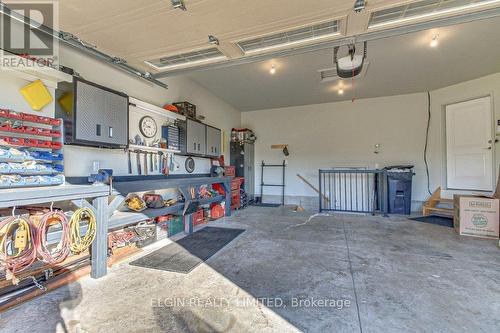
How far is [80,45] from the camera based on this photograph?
2.55 m

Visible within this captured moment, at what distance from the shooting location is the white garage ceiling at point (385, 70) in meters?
3.29

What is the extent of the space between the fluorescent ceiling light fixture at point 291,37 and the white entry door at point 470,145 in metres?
4.61

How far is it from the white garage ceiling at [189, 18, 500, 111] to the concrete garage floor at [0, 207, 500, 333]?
2.97 m

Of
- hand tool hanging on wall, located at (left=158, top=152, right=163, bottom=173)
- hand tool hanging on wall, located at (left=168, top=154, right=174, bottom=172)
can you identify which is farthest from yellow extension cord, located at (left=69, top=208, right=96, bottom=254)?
hand tool hanging on wall, located at (left=168, top=154, right=174, bottom=172)

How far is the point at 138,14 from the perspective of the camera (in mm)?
1977

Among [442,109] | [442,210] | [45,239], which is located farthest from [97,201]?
[442,109]

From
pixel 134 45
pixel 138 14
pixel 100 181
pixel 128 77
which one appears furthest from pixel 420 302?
pixel 128 77

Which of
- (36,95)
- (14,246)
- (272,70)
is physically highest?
(272,70)

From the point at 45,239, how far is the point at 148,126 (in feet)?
7.14

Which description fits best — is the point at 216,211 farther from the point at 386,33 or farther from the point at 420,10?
the point at 420,10

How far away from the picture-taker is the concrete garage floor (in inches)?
60.2

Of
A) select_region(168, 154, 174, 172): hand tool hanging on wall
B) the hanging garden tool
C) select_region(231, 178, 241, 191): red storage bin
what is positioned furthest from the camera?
select_region(231, 178, 241, 191): red storage bin

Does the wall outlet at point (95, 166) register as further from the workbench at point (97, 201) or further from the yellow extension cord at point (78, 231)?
the yellow extension cord at point (78, 231)

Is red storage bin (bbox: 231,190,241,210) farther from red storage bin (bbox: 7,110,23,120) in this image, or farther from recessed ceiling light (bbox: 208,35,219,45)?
red storage bin (bbox: 7,110,23,120)
